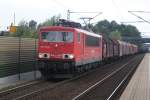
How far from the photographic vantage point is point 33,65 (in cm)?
2644

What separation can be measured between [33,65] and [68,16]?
16.9 meters

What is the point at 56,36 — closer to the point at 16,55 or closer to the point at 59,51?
the point at 59,51

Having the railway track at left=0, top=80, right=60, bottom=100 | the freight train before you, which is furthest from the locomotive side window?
the railway track at left=0, top=80, right=60, bottom=100

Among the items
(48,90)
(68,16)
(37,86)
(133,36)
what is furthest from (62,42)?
(133,36)

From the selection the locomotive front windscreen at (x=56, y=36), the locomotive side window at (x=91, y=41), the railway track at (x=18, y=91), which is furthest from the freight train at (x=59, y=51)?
the locomotive side window at (x=91, y=41)

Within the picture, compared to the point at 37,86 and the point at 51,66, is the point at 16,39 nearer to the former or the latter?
the point at 51,66

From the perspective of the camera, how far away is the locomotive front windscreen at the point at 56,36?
78.6 feet

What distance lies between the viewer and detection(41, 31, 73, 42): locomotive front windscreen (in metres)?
24.0

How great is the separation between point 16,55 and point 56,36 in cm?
231

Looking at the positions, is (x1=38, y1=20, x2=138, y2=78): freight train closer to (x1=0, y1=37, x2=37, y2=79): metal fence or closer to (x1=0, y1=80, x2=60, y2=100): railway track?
(x1=0, y1=37, x2=37, y2=79): metal fence

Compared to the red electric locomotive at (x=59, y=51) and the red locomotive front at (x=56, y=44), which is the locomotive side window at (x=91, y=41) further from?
the red locomotive front at (x=56, y=44)

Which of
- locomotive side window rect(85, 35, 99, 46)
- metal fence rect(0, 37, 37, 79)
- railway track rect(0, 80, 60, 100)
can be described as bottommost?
railway track rect(0, 80, 60, 100)

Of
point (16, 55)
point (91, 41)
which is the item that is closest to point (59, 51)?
point (16, 55)

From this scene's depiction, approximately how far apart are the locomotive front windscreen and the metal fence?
127 centimetres
